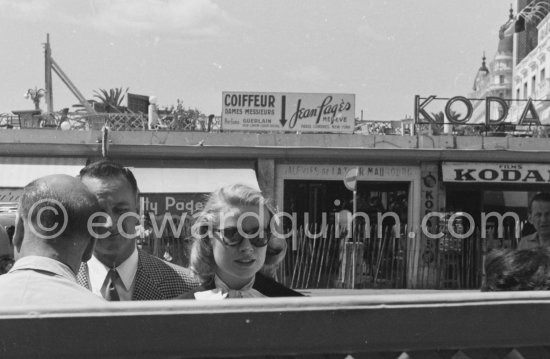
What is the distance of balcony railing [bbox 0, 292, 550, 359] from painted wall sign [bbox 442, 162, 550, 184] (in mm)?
17844

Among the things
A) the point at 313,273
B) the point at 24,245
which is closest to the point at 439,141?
the point at 313,273

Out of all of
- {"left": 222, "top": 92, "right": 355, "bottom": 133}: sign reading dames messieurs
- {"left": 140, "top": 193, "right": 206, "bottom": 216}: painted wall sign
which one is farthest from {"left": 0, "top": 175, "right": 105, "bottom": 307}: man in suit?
{"left": 222, "top": 92, "right": 355, "bottom": 133}: sign reading dames messieurs

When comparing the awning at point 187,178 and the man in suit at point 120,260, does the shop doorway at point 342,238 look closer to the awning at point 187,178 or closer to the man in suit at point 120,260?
the awning at point 187,178

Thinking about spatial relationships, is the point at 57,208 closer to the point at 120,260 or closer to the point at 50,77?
the point at 120,260

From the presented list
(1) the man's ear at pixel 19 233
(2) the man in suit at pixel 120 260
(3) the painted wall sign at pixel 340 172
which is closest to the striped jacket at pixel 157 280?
(2) the man in suit at pixel 120 260

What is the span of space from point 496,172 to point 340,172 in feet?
13.8

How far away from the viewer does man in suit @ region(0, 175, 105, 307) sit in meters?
1.73

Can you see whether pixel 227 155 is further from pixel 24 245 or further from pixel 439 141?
pixel 24 245

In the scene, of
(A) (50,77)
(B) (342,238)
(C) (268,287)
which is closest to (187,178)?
(B) (342,238)

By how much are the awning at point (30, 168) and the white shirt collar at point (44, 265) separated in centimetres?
1601

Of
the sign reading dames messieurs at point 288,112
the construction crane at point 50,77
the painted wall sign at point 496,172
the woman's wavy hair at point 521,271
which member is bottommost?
the woman's wavy hair at point 521,271

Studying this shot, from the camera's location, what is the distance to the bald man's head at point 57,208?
1951 mm

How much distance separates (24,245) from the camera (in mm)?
1972

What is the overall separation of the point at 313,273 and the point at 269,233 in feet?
45.5
